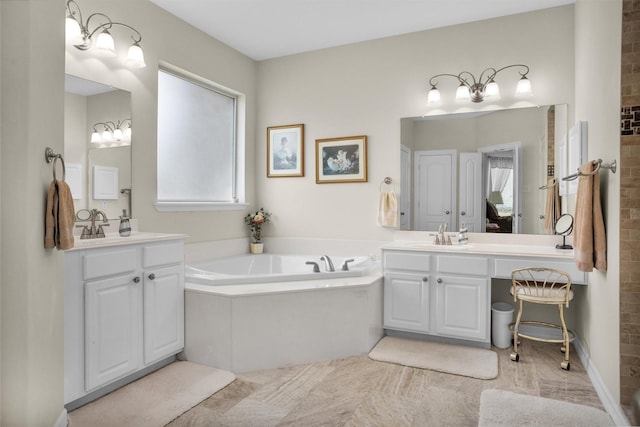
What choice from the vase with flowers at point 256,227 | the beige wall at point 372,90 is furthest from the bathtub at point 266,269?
the beige wall at point 372,90

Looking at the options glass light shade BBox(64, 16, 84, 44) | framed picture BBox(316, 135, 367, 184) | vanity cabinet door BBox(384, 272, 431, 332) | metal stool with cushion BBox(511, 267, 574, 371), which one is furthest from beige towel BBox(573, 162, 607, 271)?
glass light shade BBox(64, 16, 84, 44)

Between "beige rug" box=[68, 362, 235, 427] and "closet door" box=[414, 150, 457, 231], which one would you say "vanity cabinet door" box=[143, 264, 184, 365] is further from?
"closet door" box=[414, 150, 457, 231]

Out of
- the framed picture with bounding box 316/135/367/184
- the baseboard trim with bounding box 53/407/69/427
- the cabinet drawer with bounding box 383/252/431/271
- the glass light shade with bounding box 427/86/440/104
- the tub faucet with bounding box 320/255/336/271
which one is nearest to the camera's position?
the baseboard trim with bounding box 53/407/69/427

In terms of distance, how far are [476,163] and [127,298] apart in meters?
2.98

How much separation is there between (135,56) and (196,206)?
1358 millimetres

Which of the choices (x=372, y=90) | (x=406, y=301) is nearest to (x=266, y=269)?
(x=406, y=301)

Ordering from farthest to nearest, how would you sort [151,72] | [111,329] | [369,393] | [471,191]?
1. [471,191]
2. [151,72]
3. [369,393]
4. [111,329]

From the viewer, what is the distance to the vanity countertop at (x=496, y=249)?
2984 millimetres

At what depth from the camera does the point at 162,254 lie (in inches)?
106

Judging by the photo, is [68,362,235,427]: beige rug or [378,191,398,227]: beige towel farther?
[378,191,398,227]: beige towel

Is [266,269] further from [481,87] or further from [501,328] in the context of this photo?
[481,87]

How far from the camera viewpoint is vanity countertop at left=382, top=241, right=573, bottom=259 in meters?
2.98

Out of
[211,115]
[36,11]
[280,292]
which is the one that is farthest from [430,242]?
[36,11]

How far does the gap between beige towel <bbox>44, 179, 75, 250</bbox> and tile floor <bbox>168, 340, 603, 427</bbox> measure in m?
1.10
